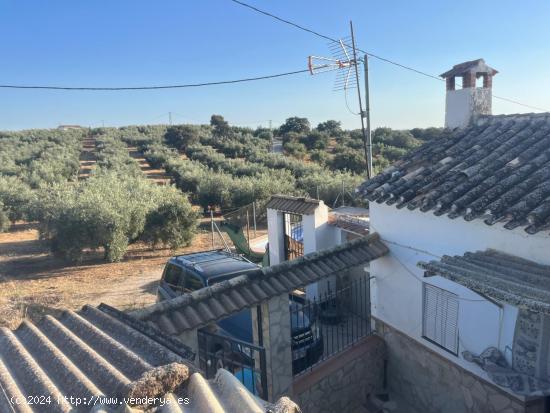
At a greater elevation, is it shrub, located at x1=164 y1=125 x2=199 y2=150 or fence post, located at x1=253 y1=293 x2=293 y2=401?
shrub, located at x1=164 y1=125 x2=199 y2=150

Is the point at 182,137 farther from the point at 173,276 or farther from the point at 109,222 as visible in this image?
the point at 173,276

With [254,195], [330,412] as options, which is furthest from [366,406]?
[254,195]

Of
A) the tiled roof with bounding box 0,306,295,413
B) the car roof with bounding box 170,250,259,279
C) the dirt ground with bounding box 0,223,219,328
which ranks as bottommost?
the dirt ground with bounding box 0,223,219,328

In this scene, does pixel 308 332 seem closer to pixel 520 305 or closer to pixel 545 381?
pixel 545 381

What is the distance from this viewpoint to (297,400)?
579cm

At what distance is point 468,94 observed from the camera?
7.61 metres

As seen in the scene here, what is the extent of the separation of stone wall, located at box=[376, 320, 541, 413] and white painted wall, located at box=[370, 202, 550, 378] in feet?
0.54

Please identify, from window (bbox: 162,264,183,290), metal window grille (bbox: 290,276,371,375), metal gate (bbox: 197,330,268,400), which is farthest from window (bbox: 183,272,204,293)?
Answer: metal gate (bbox: 197,330,268,400)

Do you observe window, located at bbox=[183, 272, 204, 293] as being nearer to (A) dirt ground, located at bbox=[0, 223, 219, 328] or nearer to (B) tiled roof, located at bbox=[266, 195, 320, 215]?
(A) dirt ground, located at bbox=[0, 223, 219, 328]

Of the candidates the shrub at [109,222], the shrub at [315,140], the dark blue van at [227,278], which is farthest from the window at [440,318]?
the shrub at [315,140]

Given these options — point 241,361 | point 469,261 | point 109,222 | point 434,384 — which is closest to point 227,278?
point 241,361

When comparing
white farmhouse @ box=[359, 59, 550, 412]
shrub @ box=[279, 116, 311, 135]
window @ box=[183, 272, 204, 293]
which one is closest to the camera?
white farmhouse @ box=[359, 59, 550, 412]

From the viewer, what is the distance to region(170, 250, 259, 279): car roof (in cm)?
830

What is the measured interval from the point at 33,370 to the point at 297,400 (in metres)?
4.22
